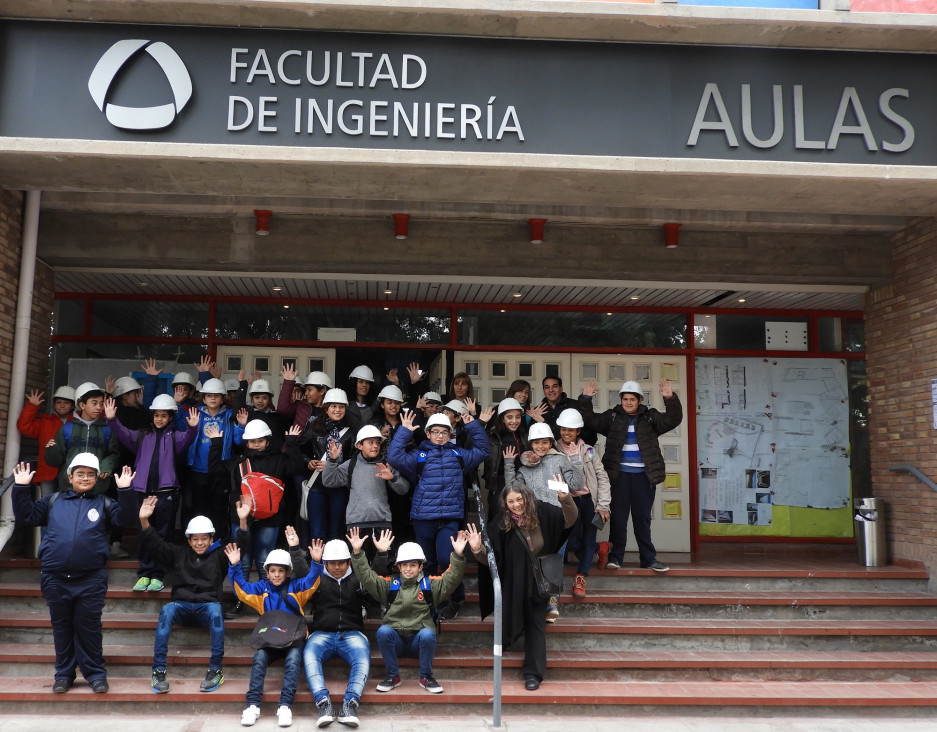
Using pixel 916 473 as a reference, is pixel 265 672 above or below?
below

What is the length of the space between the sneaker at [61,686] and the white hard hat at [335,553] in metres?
2.11

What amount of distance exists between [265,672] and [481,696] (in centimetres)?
166

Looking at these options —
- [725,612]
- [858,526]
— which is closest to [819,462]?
[858,526]

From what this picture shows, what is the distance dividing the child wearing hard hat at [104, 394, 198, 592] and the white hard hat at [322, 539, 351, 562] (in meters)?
1.85

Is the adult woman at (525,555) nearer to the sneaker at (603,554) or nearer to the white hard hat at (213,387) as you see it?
the sneaker at (603,554)

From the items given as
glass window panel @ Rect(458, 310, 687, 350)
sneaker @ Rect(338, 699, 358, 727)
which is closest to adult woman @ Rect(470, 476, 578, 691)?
sneaker @ Rect(338, 699, 358, 727)

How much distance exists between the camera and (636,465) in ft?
27.0

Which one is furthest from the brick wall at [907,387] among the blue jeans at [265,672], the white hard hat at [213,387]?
the white hard hat at [213,387]

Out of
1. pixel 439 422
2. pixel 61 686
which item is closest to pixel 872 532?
pixel 439 422

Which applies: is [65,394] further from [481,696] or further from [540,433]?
[481,696]

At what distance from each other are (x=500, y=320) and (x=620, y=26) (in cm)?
418

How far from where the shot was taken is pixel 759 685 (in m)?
6.73

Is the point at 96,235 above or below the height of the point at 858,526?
above

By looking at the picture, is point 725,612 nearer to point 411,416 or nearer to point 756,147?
point 411,416
